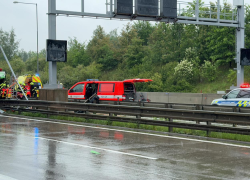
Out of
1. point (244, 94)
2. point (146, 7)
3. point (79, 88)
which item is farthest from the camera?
point (79, 88)

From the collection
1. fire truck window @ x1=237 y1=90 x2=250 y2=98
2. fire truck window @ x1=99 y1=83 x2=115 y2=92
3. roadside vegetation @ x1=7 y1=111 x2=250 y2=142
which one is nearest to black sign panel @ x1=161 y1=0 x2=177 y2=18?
fire truck window @ x1=99 y1=83 x2=115 y2=92

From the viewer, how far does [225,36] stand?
51.8 meters

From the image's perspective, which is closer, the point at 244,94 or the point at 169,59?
the point at 244,94

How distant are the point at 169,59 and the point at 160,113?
148 ft

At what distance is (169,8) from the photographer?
88.9 feet

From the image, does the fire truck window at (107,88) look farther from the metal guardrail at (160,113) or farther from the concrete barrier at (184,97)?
the metal guardrail at (160,113)

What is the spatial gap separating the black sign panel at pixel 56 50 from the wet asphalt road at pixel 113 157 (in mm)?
8147

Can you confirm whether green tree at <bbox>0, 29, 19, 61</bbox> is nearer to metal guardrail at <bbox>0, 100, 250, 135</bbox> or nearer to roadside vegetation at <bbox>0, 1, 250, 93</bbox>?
roadside vegetation at <bbox>0, 1, 250, 93</bbox>

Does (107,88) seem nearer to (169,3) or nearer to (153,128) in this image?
(169,3)

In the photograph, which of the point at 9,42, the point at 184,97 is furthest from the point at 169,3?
the point at 9,42

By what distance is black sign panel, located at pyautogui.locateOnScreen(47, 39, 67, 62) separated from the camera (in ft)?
71.9

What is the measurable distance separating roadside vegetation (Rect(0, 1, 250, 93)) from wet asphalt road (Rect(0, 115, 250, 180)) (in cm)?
3555

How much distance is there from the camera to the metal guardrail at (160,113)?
1291cm

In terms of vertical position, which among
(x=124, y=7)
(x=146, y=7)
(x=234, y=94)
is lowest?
(x=234, y=94)
